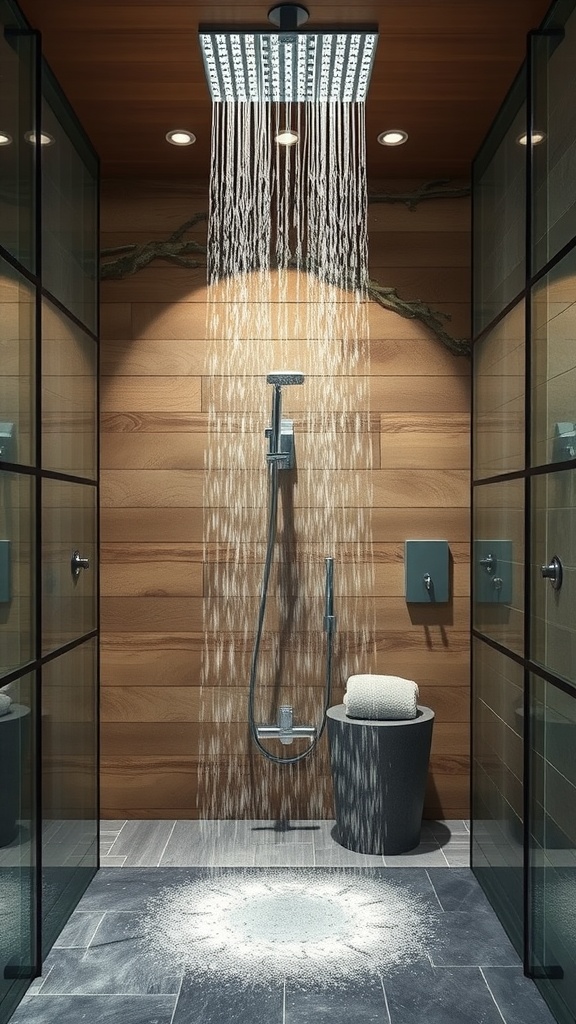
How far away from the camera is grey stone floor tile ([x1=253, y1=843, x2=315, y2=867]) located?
2891 millimetres

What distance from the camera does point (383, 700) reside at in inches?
116

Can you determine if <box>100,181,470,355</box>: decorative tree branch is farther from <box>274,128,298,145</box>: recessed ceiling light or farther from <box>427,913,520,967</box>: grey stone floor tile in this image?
<box>427,913,520,967</box>: grey stone floor tile

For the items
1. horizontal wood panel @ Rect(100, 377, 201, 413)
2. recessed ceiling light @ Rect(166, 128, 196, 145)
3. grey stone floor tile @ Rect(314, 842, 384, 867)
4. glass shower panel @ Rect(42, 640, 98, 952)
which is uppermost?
recessed ceiling light @ Rect(166, 128, 196, 145)

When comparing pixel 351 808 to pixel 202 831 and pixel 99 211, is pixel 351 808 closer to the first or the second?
pixel 202 831

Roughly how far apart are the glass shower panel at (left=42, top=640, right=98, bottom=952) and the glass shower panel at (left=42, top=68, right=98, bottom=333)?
102 cm

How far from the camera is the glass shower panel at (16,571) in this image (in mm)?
1993

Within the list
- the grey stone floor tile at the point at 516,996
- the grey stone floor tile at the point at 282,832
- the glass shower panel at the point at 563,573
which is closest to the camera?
the glass shower panel at the point at 563,573

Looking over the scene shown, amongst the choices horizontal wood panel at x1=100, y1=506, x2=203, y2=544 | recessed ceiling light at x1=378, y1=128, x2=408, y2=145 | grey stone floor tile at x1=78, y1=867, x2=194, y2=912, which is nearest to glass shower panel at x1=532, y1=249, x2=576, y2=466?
recessed ceiling light at x1=378, y1=128, x2=408, y2=145

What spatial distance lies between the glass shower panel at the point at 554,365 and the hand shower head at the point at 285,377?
888 millimetres

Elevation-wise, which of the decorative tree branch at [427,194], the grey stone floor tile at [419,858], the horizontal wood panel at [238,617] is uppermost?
the decorative tree branch at [427,194]

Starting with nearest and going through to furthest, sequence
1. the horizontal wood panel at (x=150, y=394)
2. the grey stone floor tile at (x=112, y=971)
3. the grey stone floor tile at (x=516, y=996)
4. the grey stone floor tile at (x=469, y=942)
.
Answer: the grey stone floor tile at (x=516, y=996) < the grey stone floor tile at (x=112, y=971) < the grey stone floor tile at (x=469, y=942) < the horizontal wood panel at (x=150, y=394)

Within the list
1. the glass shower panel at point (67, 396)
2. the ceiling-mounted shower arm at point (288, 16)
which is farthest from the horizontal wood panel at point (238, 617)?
the ceiling-mounted shower arm at point (288, 16)

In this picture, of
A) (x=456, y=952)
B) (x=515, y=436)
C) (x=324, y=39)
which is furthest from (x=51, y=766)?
(x=324, y=39)

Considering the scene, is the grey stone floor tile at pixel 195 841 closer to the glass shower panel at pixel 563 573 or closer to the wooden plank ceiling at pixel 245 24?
the glass shower panel at pixel 563 573
